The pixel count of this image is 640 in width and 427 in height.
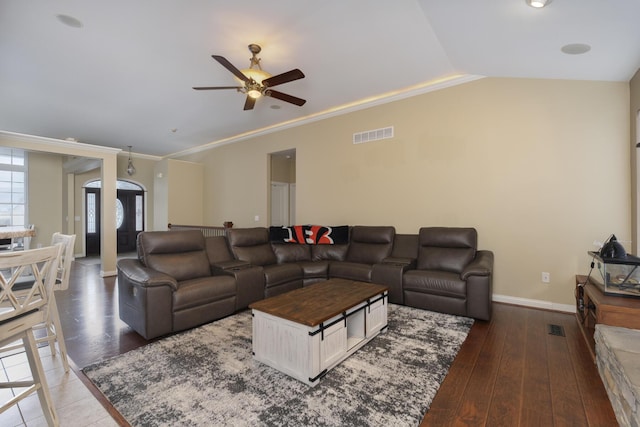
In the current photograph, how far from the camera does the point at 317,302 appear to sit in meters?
2.40

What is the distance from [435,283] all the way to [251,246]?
8.31 feet

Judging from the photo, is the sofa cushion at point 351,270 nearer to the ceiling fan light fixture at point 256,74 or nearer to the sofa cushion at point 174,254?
the sofa cushion at point 174,254

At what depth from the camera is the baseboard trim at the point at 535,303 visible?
134 inches

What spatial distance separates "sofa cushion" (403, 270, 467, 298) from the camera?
3215 mm

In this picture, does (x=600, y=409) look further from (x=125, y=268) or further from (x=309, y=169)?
(x=309, y=169)

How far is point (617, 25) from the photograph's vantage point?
2283mm

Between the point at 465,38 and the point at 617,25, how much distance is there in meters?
1.11

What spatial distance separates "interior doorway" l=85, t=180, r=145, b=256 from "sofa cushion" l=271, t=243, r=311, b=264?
5758 millimetres

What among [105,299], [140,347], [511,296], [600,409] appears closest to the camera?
[600,409]

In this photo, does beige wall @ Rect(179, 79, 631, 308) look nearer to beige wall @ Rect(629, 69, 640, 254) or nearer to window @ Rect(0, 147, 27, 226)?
beige wall @ Rect(629, 69, 640, 254)

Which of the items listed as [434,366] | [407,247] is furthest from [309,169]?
[434,366]

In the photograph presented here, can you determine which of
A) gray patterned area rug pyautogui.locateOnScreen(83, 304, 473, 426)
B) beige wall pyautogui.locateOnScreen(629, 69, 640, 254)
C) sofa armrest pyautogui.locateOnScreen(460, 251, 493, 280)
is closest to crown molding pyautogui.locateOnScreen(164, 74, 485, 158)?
beige wall pyautogui.locateOnScreen(629, 69, 640, 254)

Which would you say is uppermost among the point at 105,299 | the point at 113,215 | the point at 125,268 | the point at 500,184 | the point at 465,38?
the point at 465,38

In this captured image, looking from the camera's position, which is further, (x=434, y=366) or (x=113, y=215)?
(x=113, y=215)
